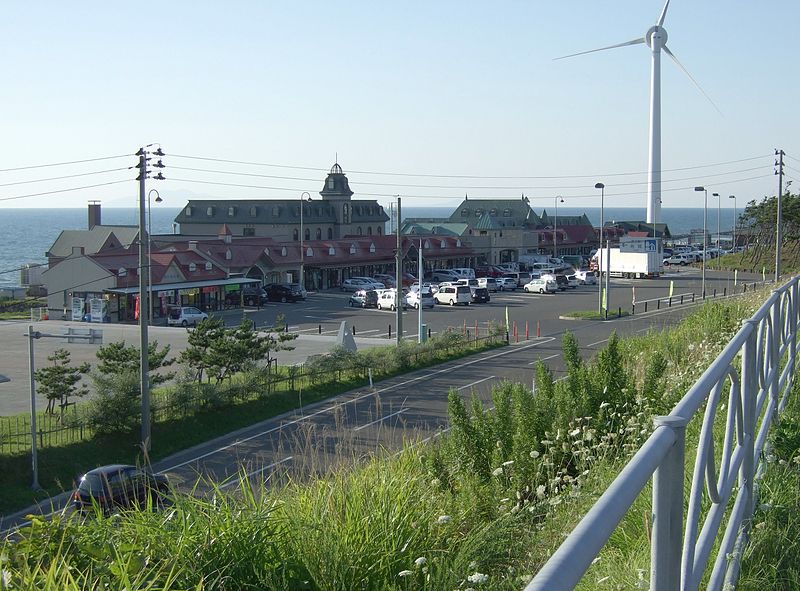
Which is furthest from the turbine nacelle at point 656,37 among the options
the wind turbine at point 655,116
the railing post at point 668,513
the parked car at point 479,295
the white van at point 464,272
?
the railing post at point 668,513

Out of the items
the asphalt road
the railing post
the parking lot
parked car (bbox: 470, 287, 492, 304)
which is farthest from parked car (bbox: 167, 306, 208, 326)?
the railing post

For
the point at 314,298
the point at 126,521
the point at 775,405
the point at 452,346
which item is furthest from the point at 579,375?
the point at 314,298

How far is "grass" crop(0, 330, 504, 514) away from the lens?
60.6 feet

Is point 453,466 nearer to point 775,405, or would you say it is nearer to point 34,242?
point 775,405

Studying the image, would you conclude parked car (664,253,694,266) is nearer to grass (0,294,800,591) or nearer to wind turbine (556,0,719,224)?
wind turbine (556,0,719,224)

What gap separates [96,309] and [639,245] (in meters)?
41.9

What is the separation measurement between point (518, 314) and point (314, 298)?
15.7m

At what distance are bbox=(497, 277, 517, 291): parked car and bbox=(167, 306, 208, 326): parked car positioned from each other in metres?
23.8

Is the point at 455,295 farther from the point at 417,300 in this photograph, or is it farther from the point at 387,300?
the point at 387,300

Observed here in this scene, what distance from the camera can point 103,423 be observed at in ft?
71.2

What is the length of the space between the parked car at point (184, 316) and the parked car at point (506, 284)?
78.0 feet

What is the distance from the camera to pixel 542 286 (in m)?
60.8

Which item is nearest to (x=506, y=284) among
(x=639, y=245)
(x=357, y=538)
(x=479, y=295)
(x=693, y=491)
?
(x=479, y=295)

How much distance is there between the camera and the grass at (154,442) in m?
18.5
